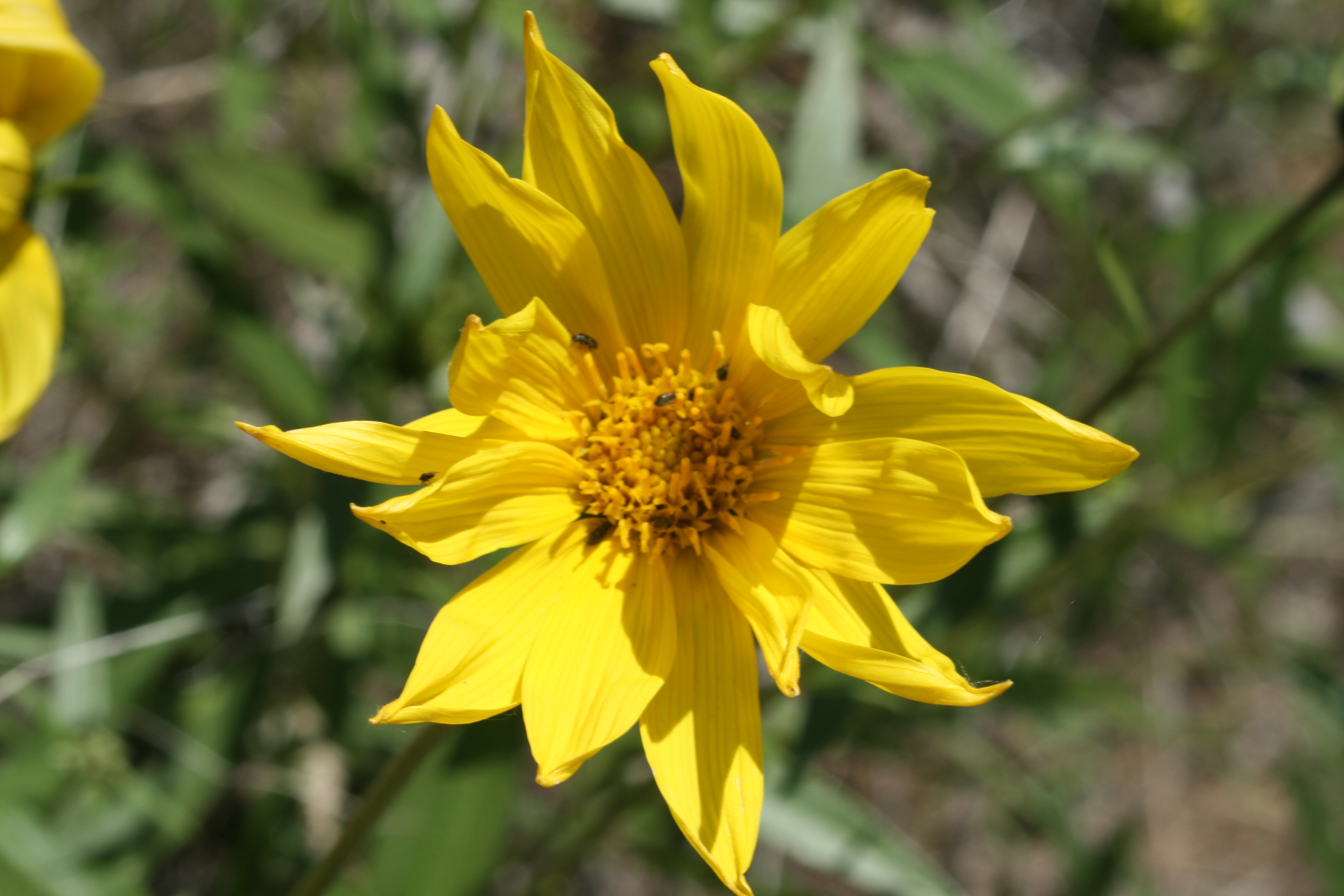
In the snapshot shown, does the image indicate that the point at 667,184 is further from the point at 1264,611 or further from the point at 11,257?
the point at 1264,611

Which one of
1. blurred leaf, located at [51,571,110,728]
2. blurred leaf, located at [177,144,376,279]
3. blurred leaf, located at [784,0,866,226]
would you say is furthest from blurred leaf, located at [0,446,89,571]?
blurred leaf, located at [784,0,866,226]

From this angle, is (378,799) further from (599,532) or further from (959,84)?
(959,84)

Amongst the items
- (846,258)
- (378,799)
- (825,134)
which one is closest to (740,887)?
(378,799)

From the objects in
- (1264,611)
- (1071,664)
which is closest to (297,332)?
(1071,664)

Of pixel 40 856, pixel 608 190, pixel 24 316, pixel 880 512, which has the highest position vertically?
pixel 608 190

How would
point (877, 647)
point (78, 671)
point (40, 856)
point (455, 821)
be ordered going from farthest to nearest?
1. point (78, 671)
2. point (40, 856)
3. point (455, 821)
4. point (877, 647)

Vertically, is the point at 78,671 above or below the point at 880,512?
below
